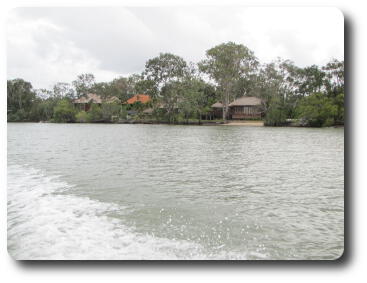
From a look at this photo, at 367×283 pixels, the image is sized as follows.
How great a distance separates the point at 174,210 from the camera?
17.0 feet

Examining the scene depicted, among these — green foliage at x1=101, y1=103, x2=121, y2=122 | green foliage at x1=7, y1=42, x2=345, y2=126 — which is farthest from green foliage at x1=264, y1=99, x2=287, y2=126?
green foliage at x1=101, y1=103, x2=121, y2=122

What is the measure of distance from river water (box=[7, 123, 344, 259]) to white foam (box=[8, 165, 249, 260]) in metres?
0.01

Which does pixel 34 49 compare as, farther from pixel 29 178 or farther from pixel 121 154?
pixel 121 154

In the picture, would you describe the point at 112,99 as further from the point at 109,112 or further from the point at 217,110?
the point at 217,110

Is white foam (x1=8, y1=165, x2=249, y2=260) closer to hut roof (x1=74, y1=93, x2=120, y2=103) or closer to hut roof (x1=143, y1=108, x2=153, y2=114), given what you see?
hut roof (x1=143, y1=108, x2=153, y2=114)

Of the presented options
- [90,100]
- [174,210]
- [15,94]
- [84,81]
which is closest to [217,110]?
[90,100]

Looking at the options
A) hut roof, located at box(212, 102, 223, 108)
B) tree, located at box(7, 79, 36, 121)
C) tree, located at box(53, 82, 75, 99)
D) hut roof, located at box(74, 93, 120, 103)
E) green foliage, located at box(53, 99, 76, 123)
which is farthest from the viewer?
hut roof, located at box(74, 93, 120, 103)

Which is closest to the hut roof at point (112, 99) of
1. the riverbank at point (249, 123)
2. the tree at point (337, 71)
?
the riverbank at point (249, 123)

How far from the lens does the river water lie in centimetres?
374

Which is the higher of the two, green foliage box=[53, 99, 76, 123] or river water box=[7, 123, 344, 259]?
green foliage box=[53, 99, 76, 123]

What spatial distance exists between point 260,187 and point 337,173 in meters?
2.47

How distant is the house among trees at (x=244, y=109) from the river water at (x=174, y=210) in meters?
27.3

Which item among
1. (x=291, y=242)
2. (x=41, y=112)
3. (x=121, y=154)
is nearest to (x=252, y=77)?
(x=41, y=112)

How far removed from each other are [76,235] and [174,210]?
160cm
